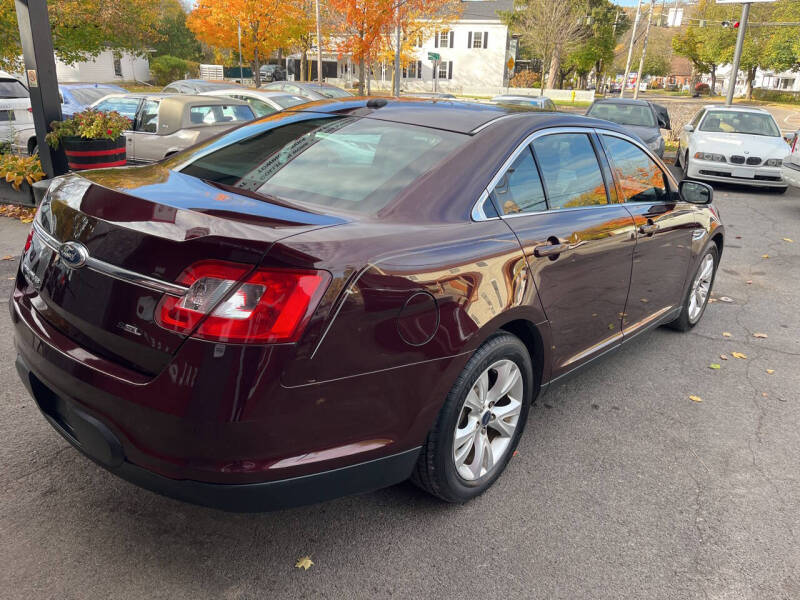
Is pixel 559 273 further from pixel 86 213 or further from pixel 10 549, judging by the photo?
pixel 10 549

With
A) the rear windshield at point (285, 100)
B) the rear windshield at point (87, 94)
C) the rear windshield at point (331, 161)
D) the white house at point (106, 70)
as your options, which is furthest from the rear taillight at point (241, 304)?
the white house at point (106, 70)

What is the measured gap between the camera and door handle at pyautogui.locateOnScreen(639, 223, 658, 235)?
12.5 ft

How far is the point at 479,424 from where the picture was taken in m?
2.81

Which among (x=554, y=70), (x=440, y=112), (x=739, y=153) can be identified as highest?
(x=554, y=70)

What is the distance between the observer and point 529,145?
10.1ft

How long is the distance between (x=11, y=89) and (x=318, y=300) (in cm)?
1513

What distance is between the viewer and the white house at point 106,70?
46719mm

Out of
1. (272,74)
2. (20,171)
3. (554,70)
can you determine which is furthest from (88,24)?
(554,70)

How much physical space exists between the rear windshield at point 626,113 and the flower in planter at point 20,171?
11.3 m

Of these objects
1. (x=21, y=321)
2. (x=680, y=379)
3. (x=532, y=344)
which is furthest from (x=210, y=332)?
(x=680, y=379)

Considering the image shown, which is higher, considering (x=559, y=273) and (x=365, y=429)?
(x=559, y=273)

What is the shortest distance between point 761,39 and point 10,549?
235 feet

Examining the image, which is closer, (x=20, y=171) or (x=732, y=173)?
(x=20, y=171)

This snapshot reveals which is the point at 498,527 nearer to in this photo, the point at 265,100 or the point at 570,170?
the point at 570,170
